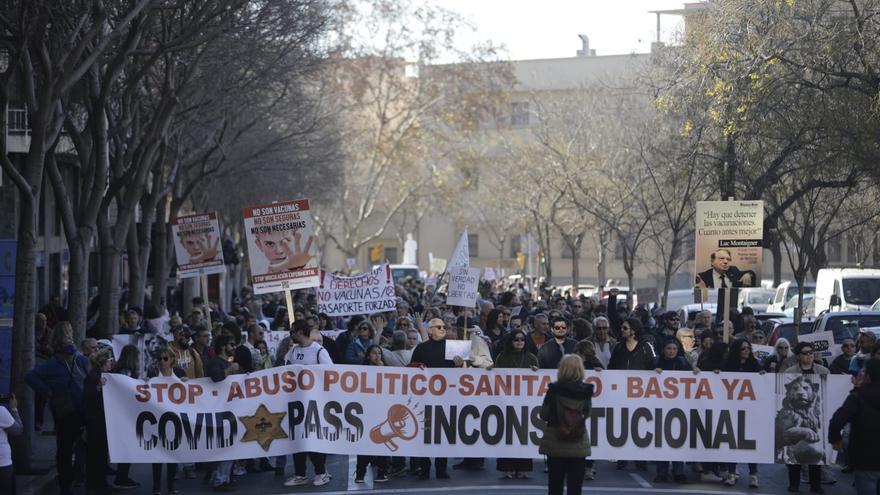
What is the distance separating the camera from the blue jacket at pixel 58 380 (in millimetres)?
13734

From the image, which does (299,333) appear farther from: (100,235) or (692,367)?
(100,235)

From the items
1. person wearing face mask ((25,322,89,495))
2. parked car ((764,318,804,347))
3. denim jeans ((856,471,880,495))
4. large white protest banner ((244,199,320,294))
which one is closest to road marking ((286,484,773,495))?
person wearing face mask ((25,322,89,495))

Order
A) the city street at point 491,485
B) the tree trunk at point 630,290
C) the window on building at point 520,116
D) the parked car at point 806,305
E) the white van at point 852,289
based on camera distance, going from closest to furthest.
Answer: the city street at point 491,485 → the white van at point 852,289 → the tree trunk at point 630,290 → the parked car at point 806,305 → the window on building at point 520,116

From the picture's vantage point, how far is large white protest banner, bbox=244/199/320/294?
19641mm

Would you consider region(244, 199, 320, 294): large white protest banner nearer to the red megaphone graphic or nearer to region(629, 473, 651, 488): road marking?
the red megaphone graphic

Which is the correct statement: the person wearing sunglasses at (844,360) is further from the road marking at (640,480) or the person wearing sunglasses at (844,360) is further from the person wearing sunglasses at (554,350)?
the person wearing sunglasses at (554,350)

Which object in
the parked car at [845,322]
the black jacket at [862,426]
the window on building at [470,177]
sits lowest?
the black jacket at [862,426]

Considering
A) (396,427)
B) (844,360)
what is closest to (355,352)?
(396,427)

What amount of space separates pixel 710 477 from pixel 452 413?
276 centimetres

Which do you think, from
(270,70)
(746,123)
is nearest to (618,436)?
(746,123)

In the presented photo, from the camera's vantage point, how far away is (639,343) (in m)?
15.0

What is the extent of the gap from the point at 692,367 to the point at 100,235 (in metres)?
12.1

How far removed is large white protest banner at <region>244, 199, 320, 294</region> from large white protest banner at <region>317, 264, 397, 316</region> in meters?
1.51

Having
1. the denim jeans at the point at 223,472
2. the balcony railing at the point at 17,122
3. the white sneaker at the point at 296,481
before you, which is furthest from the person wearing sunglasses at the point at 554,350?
the balcony railing at the point at 17,122
